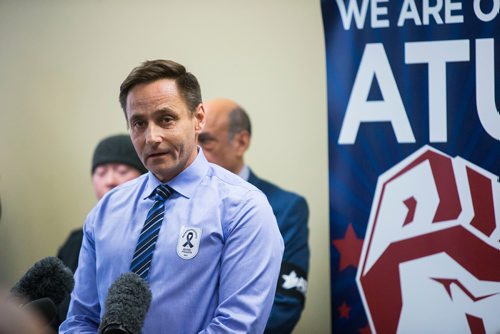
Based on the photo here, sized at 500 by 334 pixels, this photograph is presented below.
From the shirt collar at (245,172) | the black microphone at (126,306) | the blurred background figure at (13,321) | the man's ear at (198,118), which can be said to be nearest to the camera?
the blurred background figure at (13,321)

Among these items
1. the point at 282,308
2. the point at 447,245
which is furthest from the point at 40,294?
the point at 447,245

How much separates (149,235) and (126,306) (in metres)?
0.39

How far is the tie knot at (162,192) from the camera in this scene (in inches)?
78.2

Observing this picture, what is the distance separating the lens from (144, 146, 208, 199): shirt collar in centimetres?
198

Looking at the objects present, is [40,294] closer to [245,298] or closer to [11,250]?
[245,298]

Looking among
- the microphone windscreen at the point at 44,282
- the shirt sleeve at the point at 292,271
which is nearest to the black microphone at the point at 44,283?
the microphone windscreen at the point at 44,282

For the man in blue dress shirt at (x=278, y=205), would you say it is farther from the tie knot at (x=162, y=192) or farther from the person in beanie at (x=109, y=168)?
the tie knot at (x=162, y=192)

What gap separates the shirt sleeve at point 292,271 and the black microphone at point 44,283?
5.50 ft

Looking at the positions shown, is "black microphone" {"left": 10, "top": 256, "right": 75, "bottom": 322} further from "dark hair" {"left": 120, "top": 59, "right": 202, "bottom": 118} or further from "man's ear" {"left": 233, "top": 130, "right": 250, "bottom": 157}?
"man's ear" {"left": 233, "top": 130, "right": 250, "bottom": 157}

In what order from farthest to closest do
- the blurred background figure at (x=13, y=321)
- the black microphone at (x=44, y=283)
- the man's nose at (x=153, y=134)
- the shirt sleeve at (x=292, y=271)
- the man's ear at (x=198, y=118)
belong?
the shirt sleeve at (x=292, y=271) < the man's ear at (x=198, y=118) < the man's nose at (x=153, y=134) < the black microphone at (x=44, y=283) < the blurred background figure at (x=13, y=321)

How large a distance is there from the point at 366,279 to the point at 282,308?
417mm

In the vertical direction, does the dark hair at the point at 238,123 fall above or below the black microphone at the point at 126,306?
above

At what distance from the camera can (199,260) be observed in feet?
6.08

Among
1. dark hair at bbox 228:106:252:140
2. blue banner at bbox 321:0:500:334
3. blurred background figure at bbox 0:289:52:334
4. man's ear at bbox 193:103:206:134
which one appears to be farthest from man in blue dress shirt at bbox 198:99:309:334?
blurred background figure at bbox 0:289:52:334
